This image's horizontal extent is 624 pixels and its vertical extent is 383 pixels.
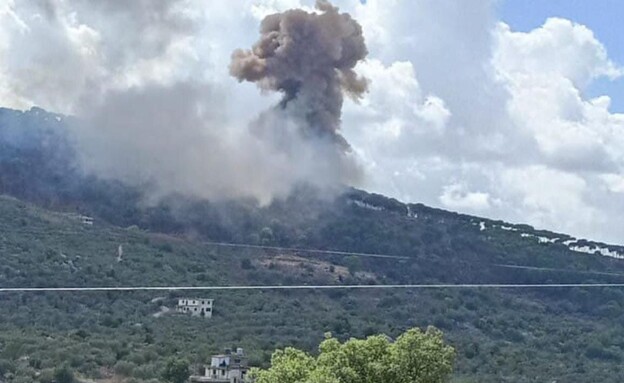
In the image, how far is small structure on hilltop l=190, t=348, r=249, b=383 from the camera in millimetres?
44656

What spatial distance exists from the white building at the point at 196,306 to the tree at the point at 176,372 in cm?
1322

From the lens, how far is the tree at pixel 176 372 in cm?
4566

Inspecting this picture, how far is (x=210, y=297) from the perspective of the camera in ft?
204

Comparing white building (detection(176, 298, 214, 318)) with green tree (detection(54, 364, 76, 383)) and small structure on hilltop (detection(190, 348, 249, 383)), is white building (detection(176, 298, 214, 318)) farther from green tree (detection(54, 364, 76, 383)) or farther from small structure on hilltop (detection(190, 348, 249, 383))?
green tree (detection(54, 364, 76, 383))

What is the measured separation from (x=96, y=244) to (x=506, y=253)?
26697mm

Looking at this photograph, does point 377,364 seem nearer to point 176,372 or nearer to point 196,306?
point 176,372

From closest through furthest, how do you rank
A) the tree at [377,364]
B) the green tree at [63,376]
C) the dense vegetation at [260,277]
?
the tree at [377,364] → the green tree at [63,376] → the dense vegetation at [260,277]

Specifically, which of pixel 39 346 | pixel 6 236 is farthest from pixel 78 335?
pixel 6 236

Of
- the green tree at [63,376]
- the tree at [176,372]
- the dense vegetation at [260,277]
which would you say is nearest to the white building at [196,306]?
the dense vegetation at [260,277]

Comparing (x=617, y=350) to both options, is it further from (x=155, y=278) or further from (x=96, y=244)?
(x=96, y=244)

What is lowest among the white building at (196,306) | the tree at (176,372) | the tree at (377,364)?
the tree at (176,372)

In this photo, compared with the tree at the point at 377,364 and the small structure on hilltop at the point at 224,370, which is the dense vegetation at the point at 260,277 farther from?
the tree at the point at 377,364

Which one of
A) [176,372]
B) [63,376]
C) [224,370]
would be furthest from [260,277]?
[63,376]

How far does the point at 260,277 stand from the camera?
6844 cm
